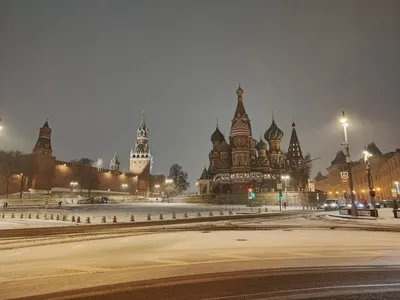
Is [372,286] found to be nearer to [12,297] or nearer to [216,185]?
[12,297]

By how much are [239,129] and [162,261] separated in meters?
91.4

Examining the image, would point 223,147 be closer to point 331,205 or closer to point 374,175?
point 374,175

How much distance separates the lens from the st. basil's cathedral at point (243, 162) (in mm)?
93312

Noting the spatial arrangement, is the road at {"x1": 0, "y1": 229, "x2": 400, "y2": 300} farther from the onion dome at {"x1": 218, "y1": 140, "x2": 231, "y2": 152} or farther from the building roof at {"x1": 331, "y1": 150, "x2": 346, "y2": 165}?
the building roof at {"x1": 331, "y1": 150, "x2": 346, "y2": 165}

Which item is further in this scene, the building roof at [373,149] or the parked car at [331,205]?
the building roof at [373,149]

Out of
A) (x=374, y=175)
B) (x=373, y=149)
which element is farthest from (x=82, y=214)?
(x=373, y=149)

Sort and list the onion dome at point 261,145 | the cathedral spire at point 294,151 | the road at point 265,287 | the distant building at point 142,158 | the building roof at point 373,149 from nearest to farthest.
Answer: the road at point 265,287
the onion dome at point 261,145
the building roof at point 373,149
the cathedral spire at point 294,151
the distant building at point 142,158

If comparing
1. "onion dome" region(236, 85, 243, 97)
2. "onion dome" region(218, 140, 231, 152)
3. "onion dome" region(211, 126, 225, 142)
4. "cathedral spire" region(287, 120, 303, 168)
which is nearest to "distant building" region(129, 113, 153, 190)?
"onion dome" region(211, 126, 225, 142)

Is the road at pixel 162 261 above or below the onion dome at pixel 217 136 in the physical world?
below

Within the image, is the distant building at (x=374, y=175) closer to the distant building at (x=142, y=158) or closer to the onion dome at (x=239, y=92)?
the onion dome at (x=239, y=92)

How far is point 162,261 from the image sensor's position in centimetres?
938

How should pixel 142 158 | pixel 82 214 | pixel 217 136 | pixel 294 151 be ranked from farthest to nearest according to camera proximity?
pixel 142 158 < pixel 294 151 < pixel 217 136 < pixel 82 214

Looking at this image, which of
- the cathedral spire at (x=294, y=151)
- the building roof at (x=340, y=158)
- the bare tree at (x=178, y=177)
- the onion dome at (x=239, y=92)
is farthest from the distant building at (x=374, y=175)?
the bare tree at (x=178, y=177)

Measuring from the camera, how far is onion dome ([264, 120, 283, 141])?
10881cm
